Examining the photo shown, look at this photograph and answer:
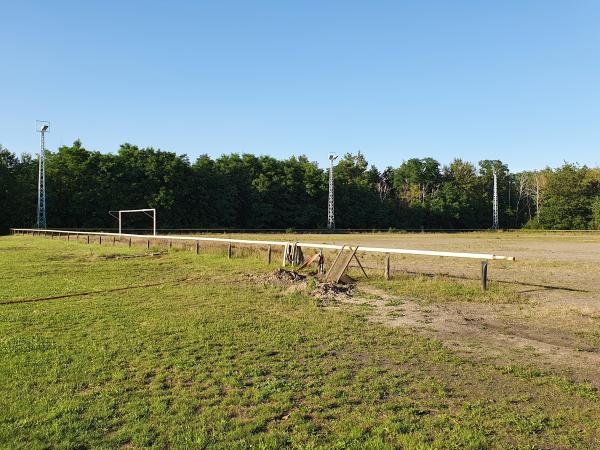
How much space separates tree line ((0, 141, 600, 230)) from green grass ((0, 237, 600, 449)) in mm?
53853

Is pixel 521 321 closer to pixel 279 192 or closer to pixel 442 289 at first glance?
pixel 442 289

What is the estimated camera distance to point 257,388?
4.94 meters

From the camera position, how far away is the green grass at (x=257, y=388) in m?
3.88

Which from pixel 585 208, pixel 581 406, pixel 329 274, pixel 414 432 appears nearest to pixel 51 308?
pixel 329 274

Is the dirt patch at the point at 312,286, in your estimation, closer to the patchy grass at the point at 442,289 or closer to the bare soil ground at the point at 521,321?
the bare soil ground at the point at 521,321

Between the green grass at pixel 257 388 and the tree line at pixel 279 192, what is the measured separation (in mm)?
53853

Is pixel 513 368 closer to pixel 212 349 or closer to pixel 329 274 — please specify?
pixel 212 349

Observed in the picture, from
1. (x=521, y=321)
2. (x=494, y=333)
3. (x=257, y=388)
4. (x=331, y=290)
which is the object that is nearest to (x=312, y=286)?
(x=331, y=290)

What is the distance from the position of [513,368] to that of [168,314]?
18.6ft

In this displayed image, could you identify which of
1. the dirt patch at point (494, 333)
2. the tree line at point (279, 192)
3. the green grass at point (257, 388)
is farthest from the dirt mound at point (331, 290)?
the tree line at point (279, 192)

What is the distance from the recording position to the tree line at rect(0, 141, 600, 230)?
58.6 m

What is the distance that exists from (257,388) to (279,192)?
73.2 metres

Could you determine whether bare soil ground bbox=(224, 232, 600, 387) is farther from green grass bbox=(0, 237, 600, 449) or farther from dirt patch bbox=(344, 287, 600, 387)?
green grass bbox=(0, 237, 600, 449)

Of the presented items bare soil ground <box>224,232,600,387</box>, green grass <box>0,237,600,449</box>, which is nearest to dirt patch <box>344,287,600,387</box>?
bare soil ground <box>224,232,600,387</box>
